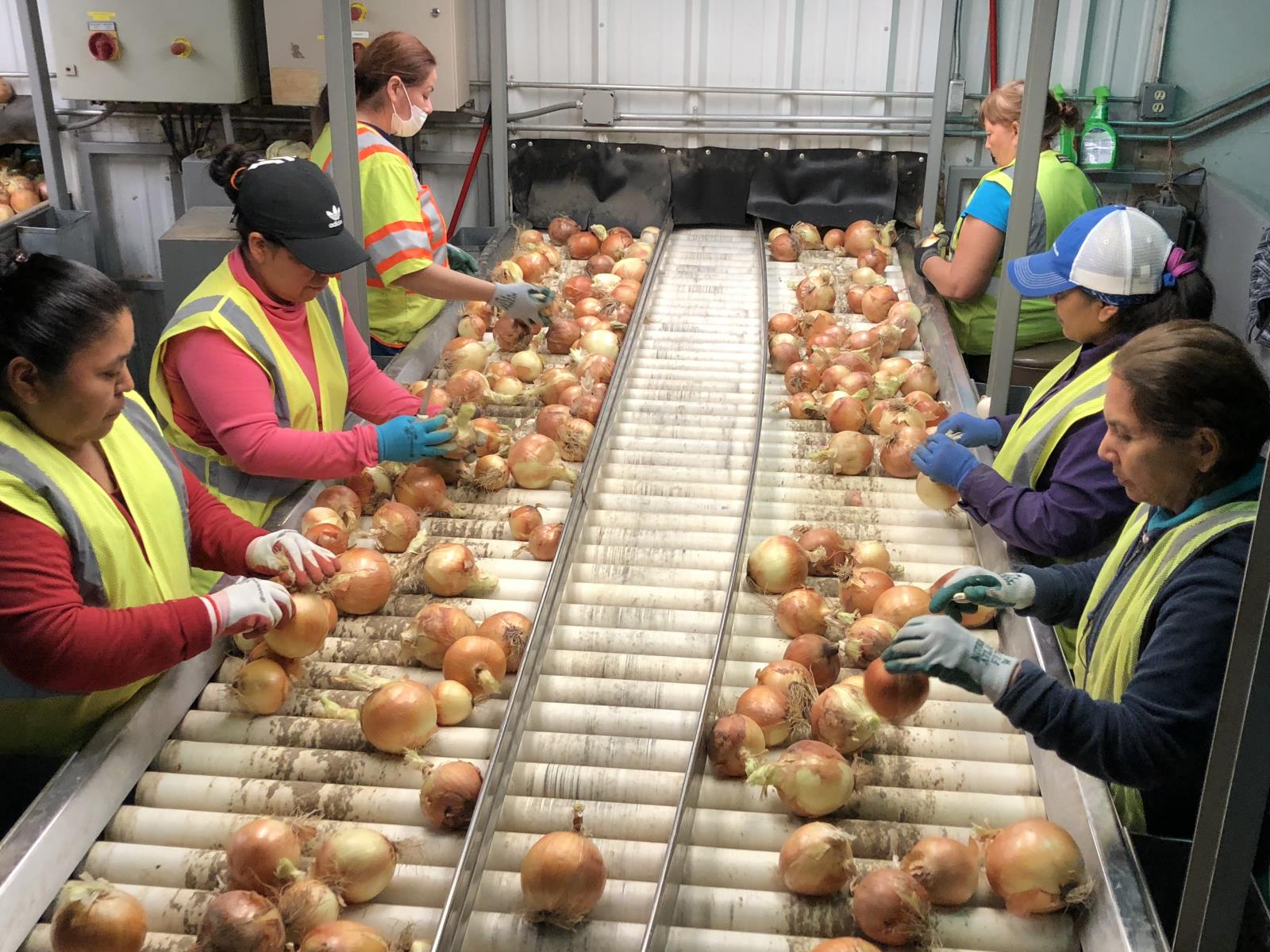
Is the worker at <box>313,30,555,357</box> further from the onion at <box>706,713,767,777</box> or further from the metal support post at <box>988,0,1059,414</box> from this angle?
the onion at <box>706,713,767,777</box>

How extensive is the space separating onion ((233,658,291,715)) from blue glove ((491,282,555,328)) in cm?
176

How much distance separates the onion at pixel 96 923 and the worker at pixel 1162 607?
3.98ft

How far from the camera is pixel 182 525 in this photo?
2.12 metres

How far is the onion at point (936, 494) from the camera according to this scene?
114 inches

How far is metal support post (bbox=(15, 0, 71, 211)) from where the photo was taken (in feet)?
18.8

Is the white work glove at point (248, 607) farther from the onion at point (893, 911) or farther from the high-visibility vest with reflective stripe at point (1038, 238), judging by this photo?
the high-visibility vest with reflective stripe at point (1038, 238)

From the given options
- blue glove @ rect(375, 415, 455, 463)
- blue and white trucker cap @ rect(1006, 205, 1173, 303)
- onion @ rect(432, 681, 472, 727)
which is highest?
blue and white trucker cap @ rect(1006, 205, 1173, 303)

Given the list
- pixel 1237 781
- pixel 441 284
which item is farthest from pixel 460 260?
pixel 1237 781

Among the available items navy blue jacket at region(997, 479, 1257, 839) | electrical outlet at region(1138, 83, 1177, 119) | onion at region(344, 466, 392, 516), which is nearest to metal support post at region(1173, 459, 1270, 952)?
navy blue jacket at region(997, 479, 1257, 839)

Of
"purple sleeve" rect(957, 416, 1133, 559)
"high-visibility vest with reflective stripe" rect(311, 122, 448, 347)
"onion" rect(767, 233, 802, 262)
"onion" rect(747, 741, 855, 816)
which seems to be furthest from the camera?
"onion" rect(767, 233, 802, 262)

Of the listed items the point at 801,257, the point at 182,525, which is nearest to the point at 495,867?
the point at 182,525

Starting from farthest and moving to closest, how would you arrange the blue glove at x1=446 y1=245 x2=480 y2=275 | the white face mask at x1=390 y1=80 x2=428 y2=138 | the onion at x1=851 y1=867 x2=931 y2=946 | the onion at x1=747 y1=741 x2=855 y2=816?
the blue glove at x1=446 y1=245 x2=480 y2=275 → the white face mask at x1=390 y1=80 x2=428 y2=138 → the onion at x1=747 y1=741 x2=855 y2=816 → the onion at x1=851 y1=867 x2=931 y2=946

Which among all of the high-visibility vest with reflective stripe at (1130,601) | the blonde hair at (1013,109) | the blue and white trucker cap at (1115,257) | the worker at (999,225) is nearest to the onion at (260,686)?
the high-visibility vest with reflective stripe at (1130,601)

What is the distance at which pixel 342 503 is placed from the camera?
2.77 metres
